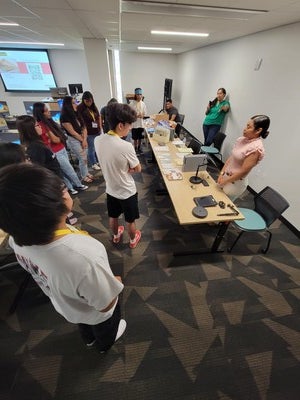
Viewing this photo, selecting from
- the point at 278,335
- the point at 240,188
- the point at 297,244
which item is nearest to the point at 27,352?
the point at 278,335

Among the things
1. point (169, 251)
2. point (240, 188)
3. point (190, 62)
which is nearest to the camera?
point (240, 188)

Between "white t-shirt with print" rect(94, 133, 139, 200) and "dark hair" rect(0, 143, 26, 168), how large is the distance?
0.65 metres

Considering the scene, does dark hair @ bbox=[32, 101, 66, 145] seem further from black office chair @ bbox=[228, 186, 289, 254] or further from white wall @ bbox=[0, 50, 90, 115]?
white wall @ bbox=[0, 50, 90, 115]

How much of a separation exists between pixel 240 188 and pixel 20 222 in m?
2.23

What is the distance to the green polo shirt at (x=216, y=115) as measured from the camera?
4.18m

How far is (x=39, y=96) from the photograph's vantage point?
7.44m

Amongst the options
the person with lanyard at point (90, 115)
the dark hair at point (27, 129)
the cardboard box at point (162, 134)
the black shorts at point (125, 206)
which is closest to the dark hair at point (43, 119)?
the dark hair at point (27, 129)

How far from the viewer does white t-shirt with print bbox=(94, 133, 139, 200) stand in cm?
158

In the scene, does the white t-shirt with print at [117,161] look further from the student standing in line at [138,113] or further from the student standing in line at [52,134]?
the student standing in line at [138,113]

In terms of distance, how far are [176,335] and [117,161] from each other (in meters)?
1.66

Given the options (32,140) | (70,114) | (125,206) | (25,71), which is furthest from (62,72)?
(125,206)

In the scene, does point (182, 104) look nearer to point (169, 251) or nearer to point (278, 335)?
point (169, 251)

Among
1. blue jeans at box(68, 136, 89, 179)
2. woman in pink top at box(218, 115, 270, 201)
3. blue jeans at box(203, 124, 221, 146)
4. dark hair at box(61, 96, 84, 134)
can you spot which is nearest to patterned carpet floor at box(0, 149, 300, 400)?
woman in pink top at box(218, 115, 270, 201)

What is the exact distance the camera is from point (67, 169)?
3.17 meters
